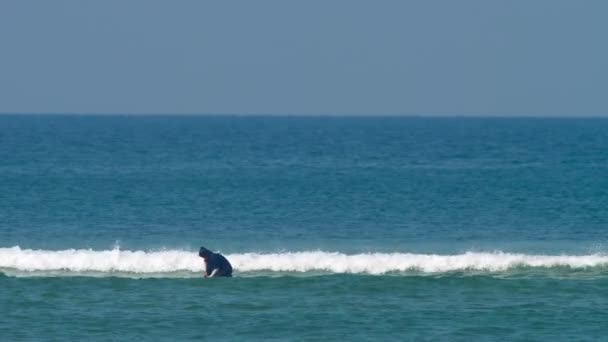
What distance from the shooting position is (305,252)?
34906mm

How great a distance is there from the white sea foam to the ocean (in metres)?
0.07

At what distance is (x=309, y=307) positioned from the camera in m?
27.0

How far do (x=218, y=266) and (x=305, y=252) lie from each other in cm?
558

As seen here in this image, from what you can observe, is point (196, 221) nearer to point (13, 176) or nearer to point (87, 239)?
point (87, 239)

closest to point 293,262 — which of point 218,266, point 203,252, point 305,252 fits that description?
point 305,252

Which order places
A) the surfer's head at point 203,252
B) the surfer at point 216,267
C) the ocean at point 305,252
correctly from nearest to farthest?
1. the ocean at point 305,252
2. the surfer's head at point 203,252
3. the surfer at point 216,267

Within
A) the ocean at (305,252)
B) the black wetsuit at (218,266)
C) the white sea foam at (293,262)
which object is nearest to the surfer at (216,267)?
the black wetsuit at (218,266)

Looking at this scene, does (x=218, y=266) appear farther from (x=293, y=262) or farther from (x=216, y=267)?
(x=293, y=262)

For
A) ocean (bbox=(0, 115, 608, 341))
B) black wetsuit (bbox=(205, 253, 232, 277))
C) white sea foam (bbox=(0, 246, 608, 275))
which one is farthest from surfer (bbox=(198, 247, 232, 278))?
white sea foam (bbox=(0, 246, 608, 275))

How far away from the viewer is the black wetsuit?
29.7 metres

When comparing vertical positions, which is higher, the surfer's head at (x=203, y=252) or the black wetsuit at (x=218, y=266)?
the surfer's head at (x=203, y=252)

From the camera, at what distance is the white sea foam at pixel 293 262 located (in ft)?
106

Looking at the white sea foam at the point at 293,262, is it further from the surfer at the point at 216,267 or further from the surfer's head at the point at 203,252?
the surfer's head at the point at 203,252

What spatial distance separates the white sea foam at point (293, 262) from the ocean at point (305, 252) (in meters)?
0.07
